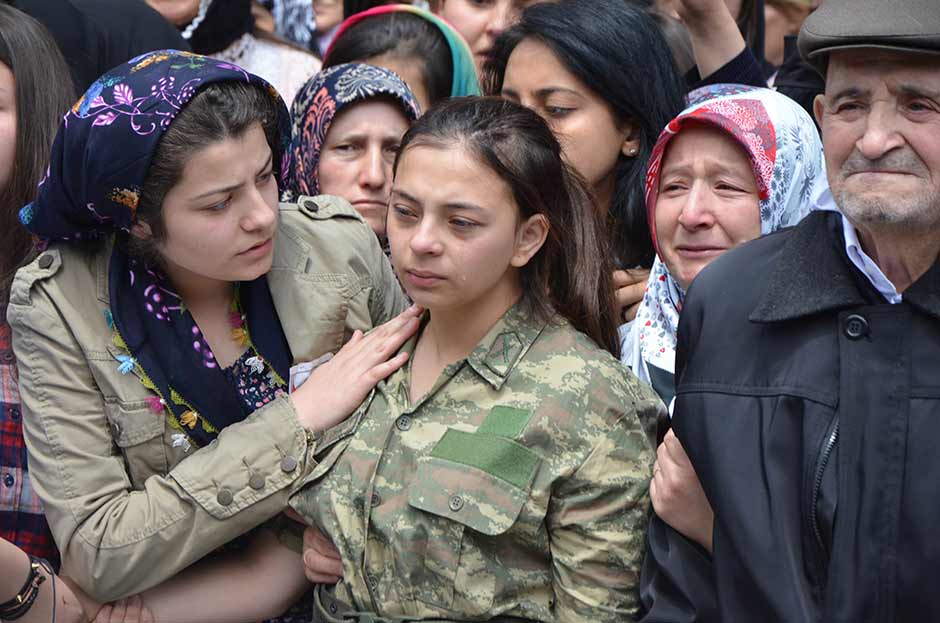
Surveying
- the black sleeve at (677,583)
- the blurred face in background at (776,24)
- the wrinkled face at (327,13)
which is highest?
the black sleeve at (677,583)

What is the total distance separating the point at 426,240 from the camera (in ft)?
8.90

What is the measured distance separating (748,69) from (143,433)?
2339 millimetres

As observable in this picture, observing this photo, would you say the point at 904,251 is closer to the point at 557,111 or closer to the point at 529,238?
the point at 529,238

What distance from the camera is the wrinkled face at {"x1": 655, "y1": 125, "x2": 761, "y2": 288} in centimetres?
316

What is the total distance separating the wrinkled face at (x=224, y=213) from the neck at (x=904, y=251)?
1.41 meters

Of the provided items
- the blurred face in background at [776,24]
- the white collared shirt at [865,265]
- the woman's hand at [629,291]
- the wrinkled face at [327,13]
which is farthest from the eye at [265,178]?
the blurred face in background at [776,24]

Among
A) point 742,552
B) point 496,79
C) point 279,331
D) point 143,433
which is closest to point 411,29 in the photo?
point 496,79

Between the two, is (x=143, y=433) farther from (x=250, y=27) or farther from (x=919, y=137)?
(x=250, y=27)

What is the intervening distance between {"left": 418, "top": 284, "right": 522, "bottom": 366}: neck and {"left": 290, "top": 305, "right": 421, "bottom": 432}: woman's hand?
0.11 m

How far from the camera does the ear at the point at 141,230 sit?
2922mm

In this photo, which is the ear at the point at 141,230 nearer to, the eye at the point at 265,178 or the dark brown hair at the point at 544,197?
the eye at the point at 265,178

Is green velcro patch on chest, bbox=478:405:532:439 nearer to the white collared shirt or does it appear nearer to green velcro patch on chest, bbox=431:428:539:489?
green velcro patch on chest, bbox=431:428:539:489

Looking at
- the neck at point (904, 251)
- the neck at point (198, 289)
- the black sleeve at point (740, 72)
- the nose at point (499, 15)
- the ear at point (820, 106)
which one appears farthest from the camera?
the nose at point (499, 15)

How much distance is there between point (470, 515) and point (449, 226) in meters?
0.65
